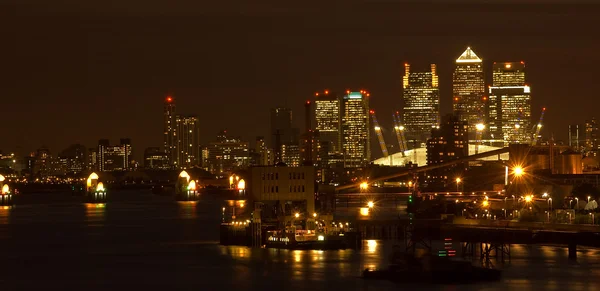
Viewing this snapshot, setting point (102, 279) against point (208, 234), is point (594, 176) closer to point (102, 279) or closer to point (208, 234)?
point (208, 234)

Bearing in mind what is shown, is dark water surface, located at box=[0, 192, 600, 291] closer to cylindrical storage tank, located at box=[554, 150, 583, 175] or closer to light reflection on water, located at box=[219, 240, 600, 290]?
light reflection on water, located at box=[219, 240, 600, 290]

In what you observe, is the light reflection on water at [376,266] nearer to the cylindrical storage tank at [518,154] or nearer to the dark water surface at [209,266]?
the dark water surface at [209,266]

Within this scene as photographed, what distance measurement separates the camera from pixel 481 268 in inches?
2130

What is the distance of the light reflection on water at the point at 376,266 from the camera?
52031 mm

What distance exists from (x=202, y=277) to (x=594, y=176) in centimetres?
6942

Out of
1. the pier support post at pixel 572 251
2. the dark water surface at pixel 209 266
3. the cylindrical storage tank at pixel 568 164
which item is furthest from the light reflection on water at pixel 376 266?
the cylindrical storage tank at pixel 568 164

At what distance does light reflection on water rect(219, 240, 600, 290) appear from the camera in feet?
171

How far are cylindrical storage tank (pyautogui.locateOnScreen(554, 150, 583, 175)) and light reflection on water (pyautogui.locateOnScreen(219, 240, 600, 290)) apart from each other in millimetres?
62302

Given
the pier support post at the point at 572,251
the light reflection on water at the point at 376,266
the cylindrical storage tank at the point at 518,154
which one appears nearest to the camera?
the light reflection on water at the point at 376,266

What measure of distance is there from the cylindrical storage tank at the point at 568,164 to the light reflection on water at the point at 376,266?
6230 cm

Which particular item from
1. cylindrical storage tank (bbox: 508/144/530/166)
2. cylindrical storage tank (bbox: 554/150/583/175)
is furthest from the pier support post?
cylindrical storage tank (bbox: 508/144/530/166)

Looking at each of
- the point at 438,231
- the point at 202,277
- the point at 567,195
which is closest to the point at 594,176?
the point at 567,195

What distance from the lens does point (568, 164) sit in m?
132

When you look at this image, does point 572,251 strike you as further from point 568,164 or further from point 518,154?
point 518,154
